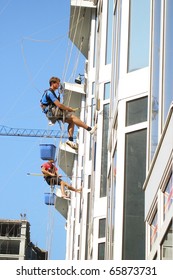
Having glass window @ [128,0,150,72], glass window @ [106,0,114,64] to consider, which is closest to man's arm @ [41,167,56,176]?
glass window @ [106,0,114,64]

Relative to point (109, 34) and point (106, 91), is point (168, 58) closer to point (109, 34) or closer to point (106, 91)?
point (109, 34)

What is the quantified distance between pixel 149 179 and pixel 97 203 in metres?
8.49

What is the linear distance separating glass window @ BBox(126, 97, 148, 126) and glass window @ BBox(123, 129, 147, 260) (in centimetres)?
19

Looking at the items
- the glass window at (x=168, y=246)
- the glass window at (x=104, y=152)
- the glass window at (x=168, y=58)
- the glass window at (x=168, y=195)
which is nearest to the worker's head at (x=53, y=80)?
the glass window at (x=104, y=152)

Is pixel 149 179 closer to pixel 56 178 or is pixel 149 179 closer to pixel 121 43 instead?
pixel 121 43

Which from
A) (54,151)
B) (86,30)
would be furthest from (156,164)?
(54,151)

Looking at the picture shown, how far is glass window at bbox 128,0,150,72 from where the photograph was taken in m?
11.7

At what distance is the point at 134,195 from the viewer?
37.4 feet

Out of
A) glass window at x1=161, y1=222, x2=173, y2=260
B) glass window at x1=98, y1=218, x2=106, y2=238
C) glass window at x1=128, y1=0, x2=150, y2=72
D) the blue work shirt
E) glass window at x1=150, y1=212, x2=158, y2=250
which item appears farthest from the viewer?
glass window at x1=98, y1=218, x2=106, y2=238

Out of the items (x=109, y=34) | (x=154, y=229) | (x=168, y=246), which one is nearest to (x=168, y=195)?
(x=168, y=246)

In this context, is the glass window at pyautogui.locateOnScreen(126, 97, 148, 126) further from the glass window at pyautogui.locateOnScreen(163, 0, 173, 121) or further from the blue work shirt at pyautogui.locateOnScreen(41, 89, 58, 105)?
the blue work shirt at pyautogui.locateOnScreen(41, 89, 58, 105)

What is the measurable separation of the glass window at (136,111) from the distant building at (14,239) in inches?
2641

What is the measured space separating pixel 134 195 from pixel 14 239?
2778 inches

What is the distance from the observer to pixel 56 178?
26.8m
